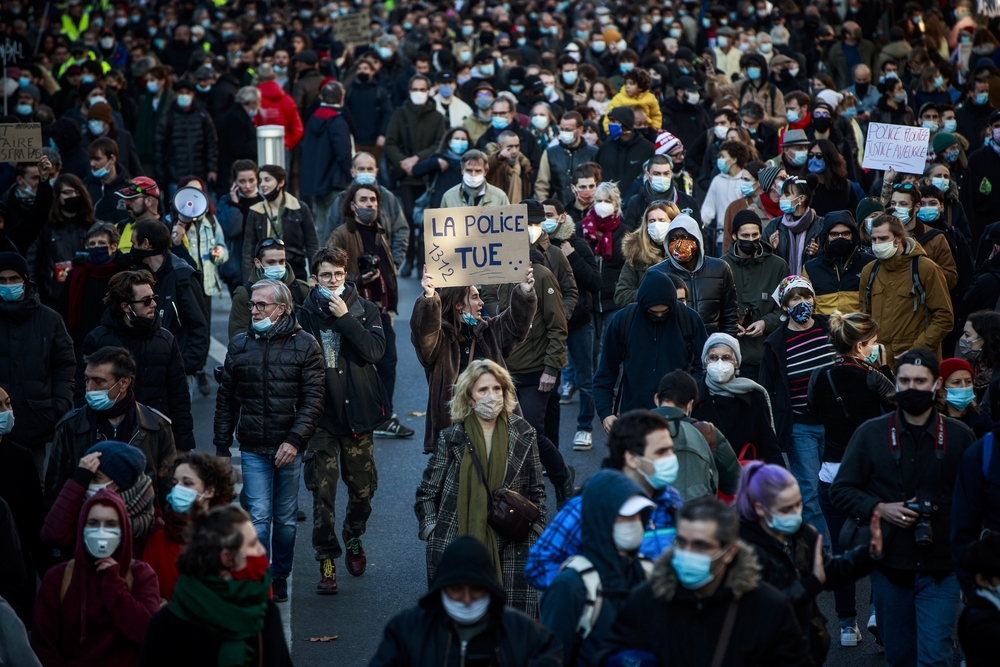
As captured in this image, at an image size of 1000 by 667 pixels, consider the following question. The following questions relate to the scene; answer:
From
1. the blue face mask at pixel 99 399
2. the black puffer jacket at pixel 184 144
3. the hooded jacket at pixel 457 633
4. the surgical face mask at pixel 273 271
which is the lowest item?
the hooded jacket at pixel 457 633

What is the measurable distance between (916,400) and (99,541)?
12.7 ft

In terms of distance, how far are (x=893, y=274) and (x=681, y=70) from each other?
33.7 ft

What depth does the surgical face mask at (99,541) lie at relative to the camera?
5625 millimetres

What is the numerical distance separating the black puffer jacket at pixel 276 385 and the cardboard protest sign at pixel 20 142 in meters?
4.61

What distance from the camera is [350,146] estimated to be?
53.6 feet

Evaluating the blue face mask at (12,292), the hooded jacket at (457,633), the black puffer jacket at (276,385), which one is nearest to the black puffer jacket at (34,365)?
the blue face mask at (12,292)

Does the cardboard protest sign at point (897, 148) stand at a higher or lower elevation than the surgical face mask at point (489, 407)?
higher

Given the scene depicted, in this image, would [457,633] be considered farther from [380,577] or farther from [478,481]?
[380,577]

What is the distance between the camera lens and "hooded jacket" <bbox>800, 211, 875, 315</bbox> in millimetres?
9898

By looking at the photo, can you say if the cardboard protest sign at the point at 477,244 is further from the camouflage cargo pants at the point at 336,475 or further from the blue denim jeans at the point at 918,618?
the blue denim jeans at the point at 918,618

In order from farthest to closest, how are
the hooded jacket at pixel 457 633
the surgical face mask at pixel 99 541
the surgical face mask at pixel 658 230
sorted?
the surgical face mask at pixel 658 230 → the surgical face mask at pixel 99 541 → the hooded jacket at pixel 457 633

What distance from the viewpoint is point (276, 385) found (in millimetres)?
7965

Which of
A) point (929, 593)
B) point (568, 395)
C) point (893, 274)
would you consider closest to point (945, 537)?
point (929, 593)

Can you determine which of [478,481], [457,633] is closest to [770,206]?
[478,481]
